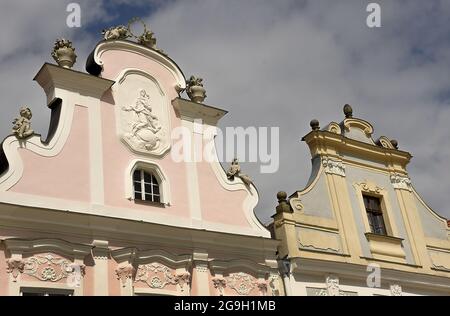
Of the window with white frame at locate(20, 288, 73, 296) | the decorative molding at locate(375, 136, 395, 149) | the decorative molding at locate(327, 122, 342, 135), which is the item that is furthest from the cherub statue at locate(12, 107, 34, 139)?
the decorative molding at locate(375, 136, 395, 149)

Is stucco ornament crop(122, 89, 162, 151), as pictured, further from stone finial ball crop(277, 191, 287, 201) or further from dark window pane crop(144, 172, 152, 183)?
stone finial ball crop(277, 191, 287, 201)

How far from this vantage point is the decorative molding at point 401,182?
758 inches

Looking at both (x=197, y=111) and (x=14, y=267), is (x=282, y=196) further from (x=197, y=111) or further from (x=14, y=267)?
(x=14, y=267)

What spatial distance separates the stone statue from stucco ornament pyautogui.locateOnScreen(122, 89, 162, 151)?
1.44 metres

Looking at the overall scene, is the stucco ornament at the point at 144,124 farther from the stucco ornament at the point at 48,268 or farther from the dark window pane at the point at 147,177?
the stucco ornament at the point at 48,268

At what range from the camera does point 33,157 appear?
13.0 metres

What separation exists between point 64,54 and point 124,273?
5094 millimetres

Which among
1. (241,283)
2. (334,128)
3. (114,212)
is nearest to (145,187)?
(114,212)

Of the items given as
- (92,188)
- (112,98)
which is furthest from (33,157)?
(112,98)

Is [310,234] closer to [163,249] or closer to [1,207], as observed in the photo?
[163,249]

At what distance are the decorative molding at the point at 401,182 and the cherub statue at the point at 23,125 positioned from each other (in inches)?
430

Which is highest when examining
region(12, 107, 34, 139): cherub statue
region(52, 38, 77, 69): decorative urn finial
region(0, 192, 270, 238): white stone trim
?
region(52, 38, 77, 69): decorative urn finial

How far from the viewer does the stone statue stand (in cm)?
1562
